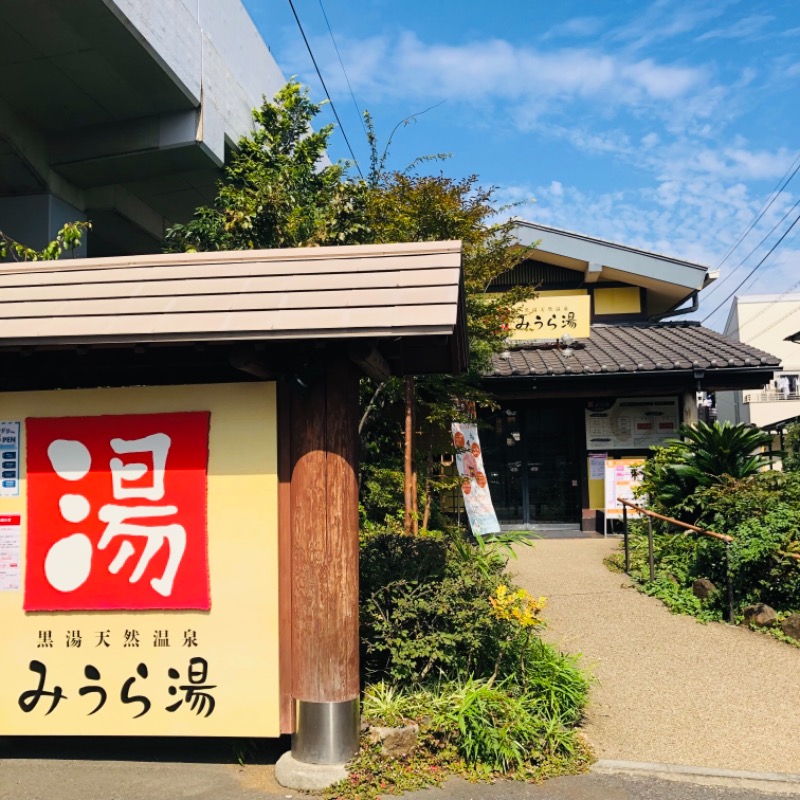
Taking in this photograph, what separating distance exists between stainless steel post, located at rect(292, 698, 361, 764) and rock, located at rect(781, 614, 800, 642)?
4457 mm

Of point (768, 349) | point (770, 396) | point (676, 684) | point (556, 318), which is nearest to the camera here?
point (676, 684)

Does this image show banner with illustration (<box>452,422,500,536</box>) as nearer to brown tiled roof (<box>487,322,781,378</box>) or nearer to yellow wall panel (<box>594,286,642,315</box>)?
brown tiled roof (<box>487,322,781,378</box>)

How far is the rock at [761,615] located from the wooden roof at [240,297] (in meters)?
4.84

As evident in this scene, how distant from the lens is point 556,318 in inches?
577

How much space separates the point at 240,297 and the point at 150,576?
1.75 metres

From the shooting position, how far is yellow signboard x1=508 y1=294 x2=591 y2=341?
573 inches

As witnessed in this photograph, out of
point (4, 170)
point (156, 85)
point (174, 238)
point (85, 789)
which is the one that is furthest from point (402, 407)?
point (85, 789)

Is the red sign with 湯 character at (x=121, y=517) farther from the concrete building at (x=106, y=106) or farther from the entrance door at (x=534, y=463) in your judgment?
the entrance door at (x=534, y=463)

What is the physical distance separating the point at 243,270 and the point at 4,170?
628 cm

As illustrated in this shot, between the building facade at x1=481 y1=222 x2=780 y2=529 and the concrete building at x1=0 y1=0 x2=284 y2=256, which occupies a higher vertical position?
the concrete building at x1=0 y1=0 x2=284 y2=256

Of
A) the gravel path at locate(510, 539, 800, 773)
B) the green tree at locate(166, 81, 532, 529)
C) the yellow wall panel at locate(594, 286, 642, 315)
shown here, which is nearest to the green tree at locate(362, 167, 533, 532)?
the green tree at locate(166, 81, 532, 529)

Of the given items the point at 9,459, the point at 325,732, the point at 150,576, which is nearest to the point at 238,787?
the point at 325,732

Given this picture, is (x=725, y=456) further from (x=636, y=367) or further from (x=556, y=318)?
(x=556, y=318)

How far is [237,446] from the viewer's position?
436 centimetres
